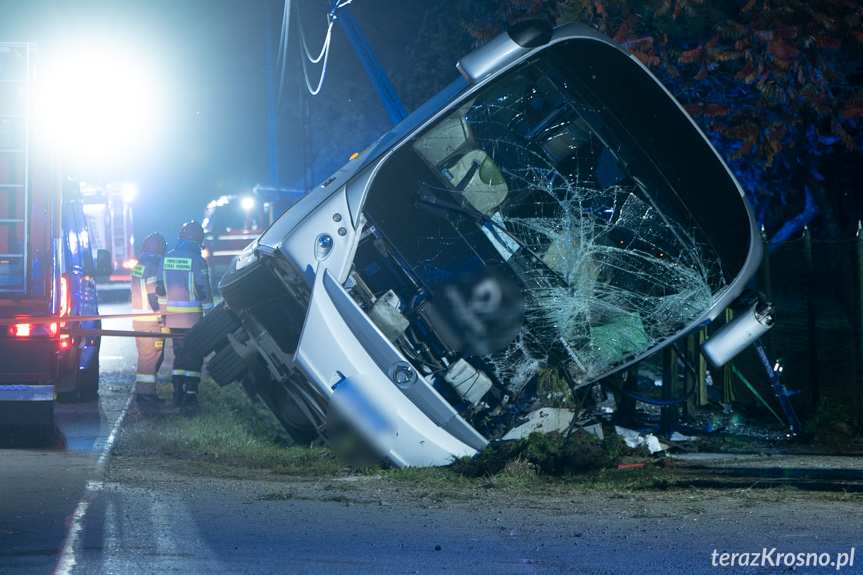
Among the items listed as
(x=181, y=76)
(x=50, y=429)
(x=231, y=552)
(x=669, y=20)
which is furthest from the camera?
(x=181, y=76)

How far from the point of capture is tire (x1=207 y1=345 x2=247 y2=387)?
666 cm

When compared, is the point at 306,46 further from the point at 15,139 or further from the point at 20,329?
the point at 20,329

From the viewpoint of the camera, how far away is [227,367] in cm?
671

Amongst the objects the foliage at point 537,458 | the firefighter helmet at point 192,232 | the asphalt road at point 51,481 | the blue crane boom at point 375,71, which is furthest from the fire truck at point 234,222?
the foliage at point 537,458

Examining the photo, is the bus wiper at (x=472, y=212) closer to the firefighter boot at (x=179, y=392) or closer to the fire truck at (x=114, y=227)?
the firefighter boot at (x=179, y=392)

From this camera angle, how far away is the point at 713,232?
595 centimetres

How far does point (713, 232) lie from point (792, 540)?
91.5 inches

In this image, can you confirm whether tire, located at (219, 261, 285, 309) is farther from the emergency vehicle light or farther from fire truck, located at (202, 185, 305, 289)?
fire truck, located at (202, 185, 305, 289)

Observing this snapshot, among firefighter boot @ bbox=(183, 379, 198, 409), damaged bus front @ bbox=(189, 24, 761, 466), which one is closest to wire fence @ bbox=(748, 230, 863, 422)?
damaged bus front @ bbox=(189, 24, 761, 466)

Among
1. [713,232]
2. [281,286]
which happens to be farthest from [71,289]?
[713,232]

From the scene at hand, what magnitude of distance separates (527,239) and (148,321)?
501cm

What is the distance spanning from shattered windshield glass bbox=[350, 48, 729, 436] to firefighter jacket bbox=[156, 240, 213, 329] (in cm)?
363

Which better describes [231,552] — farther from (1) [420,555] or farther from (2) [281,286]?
(2) [281,286]

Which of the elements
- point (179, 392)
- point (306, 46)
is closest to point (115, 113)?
point (306, 46)
